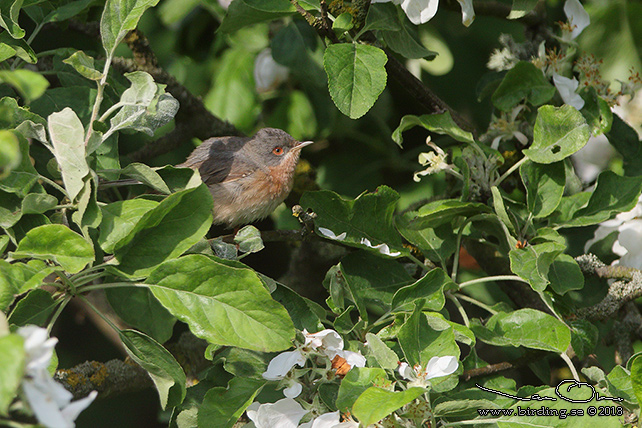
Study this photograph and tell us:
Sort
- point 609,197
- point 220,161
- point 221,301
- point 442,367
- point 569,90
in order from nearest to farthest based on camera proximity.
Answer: point 221,301, point 442,367, point 609,197, point 569,90, point 220,161

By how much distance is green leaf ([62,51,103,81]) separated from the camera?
173cm

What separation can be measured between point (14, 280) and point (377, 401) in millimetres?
934

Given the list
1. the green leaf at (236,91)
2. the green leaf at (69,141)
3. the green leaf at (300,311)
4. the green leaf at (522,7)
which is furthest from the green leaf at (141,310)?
the green leaf at (236,91)

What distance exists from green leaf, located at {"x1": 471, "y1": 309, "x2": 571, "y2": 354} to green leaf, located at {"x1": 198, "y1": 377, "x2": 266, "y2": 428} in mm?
816

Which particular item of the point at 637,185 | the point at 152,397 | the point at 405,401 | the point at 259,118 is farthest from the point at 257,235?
the point at 152,397

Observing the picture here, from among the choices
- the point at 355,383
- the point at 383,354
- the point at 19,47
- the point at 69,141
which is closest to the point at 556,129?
the point at 383,354

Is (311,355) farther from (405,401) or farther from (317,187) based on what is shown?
(317,187)

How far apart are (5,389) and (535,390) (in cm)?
160

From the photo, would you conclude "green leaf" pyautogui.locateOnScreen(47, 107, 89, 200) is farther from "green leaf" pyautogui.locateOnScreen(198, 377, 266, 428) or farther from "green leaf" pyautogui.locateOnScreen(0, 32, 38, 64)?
"green leaf" pyautogui.locateOnScreen(198, 377, 266, 428)

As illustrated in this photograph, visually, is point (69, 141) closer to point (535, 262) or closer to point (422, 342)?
point (422, 342)

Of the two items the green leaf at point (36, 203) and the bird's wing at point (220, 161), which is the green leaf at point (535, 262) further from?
the bird's wing at point (220, 161)

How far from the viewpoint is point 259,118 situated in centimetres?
442

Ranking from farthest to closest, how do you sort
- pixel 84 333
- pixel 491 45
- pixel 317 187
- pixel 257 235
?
1. pixel 84 333
2. pixel 491 45
3. pixel 317 187
4. pixel 257 235

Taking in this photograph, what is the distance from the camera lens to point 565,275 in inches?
87.4
